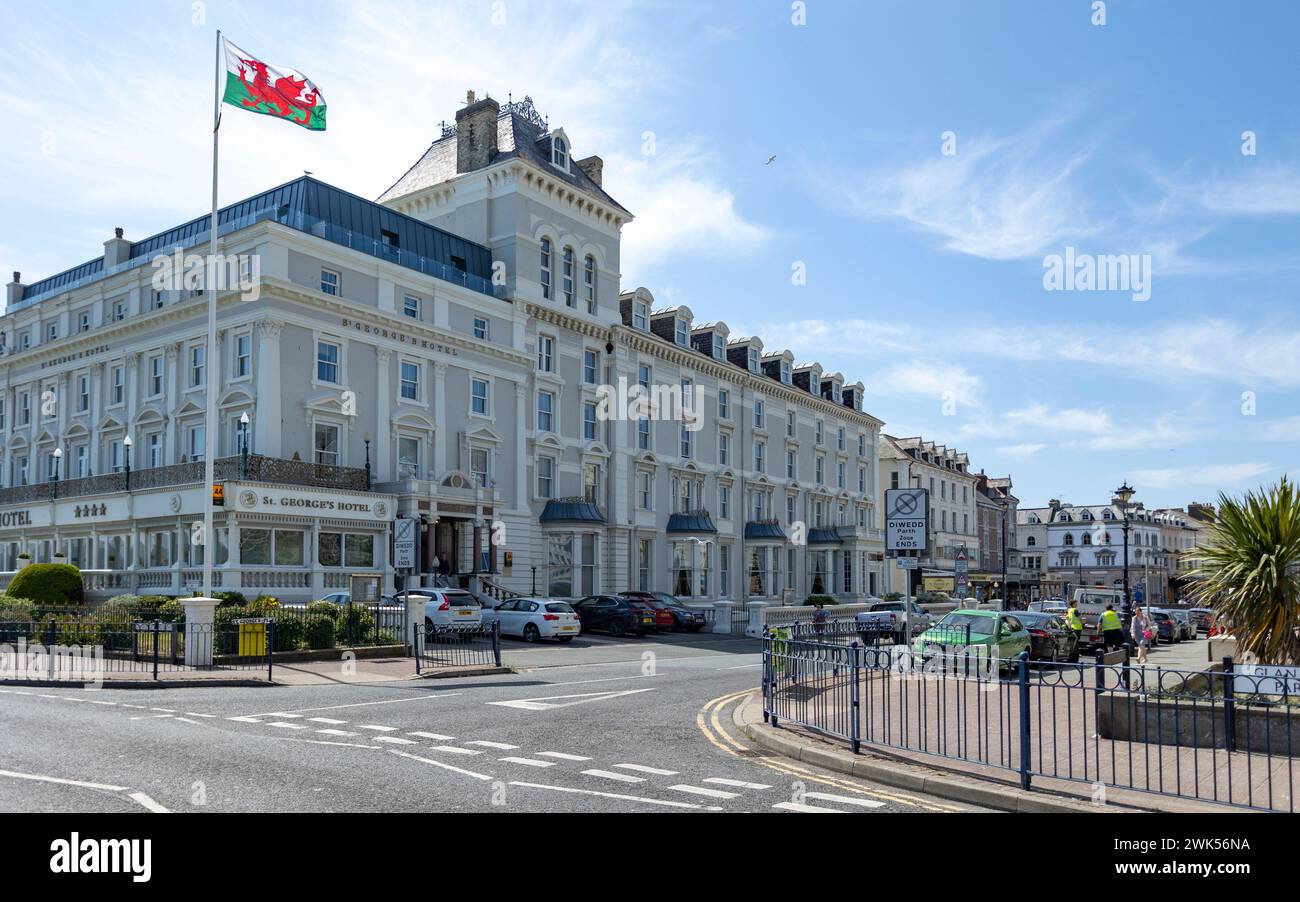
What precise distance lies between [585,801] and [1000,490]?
105 m

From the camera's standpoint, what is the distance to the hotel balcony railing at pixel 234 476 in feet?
110

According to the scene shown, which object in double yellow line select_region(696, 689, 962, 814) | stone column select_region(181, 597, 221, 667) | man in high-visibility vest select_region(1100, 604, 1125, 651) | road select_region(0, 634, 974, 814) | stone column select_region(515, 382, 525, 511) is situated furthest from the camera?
stone column select_region(515, 382, 525, 511)

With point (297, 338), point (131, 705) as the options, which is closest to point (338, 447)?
point (297, 338)

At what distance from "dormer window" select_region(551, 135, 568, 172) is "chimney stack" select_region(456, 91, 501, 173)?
3.05m

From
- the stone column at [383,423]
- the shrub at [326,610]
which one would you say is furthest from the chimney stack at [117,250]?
the shrub at [326,610]

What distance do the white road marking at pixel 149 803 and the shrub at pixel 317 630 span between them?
1533cm

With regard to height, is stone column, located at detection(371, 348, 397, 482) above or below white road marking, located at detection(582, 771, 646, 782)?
above

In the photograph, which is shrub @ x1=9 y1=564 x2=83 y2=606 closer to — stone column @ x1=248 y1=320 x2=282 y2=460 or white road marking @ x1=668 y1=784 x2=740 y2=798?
stone column @ x1=248 y1=320 x2=282 y2=460

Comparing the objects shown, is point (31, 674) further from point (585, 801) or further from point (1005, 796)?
point (1005, 796)

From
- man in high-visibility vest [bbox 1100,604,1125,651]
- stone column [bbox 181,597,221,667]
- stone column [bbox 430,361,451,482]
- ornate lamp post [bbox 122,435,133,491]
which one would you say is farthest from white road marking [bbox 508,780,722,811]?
stone column [bbox 430,361,451,482]

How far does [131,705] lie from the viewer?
16.0 metres

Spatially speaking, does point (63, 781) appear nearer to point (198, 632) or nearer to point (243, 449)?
point (198, 632)

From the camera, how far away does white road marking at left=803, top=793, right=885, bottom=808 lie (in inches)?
358

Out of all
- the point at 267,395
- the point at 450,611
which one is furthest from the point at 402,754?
the point at 267,395
